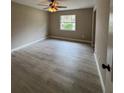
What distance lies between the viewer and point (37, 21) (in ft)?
24.7

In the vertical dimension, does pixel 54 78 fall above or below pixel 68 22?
below

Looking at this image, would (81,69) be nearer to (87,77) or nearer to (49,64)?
(87,77)

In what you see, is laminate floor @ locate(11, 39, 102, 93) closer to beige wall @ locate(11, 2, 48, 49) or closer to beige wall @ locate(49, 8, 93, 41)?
beige wall @ locate(11, 2, 48, 49)

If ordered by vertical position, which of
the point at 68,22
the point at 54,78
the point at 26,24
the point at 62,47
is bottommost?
the point at 54,78

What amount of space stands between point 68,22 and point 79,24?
1.02m

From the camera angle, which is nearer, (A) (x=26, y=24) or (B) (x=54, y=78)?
(B) (x=54, y=78)

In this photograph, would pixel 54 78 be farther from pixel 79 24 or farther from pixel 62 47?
pixel 79 24

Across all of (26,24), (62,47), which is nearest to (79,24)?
(62,47)

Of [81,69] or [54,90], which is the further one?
[81,69]

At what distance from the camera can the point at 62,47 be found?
19.5ft
